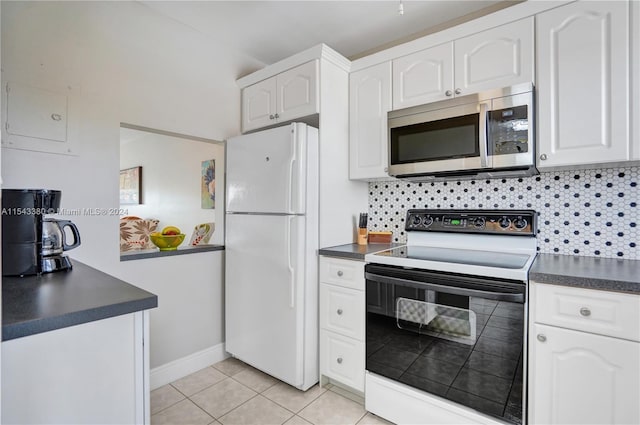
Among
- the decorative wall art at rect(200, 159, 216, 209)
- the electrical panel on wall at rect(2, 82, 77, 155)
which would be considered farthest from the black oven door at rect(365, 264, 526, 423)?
the decorative wall art at rect(200, 159, 216, 209)

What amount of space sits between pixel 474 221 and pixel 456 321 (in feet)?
2.44

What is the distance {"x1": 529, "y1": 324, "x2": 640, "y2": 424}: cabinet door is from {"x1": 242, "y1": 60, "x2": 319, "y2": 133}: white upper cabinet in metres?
1.79

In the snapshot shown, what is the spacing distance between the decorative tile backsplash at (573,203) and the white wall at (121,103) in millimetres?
1859

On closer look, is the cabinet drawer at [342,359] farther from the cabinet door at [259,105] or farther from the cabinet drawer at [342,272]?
the cabinet door at [259,105]

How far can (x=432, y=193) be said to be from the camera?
233 centimetres

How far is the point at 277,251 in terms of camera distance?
2.14 metres

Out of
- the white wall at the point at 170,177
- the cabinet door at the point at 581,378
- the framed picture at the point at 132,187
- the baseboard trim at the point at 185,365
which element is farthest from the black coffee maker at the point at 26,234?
the framed picture at the point at 132,187

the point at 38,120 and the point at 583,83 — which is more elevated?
the point at 583,83

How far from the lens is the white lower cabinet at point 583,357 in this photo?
1.23 metres

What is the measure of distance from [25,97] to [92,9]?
2.16 feet

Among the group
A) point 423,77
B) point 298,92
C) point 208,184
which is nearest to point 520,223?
point 423,77

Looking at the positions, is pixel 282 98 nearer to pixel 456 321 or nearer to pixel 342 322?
pixel 342 322

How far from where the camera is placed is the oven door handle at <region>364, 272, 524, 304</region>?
4.67 feet

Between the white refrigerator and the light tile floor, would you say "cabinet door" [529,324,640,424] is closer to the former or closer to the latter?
the light tile floor
